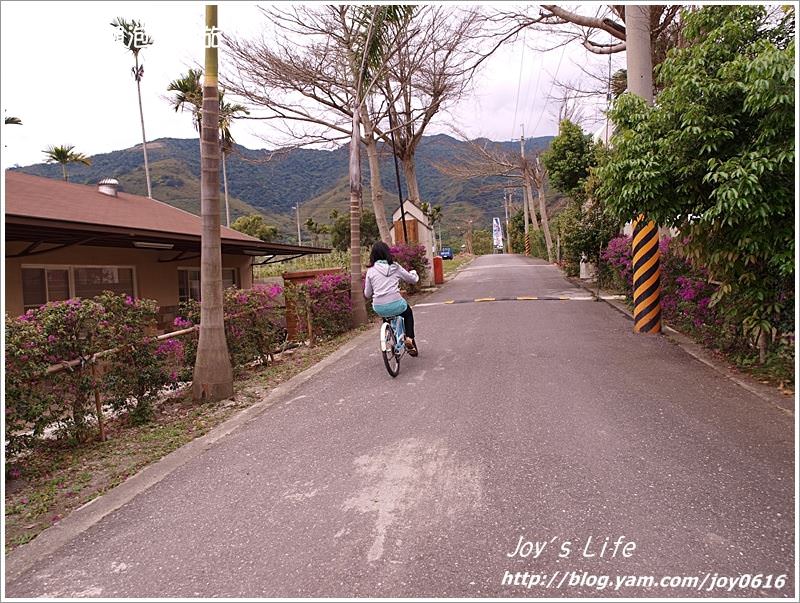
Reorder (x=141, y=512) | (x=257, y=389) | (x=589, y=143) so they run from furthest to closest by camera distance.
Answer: (x=589, y=143), (x=257, y=389), (x=141, y=512)

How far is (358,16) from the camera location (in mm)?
13242

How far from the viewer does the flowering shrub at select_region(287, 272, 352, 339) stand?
10008mm

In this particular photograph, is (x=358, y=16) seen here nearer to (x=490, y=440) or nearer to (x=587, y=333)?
(x=587, y=333)

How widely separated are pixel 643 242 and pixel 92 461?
8.93 m

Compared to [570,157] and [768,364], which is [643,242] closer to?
[768,364]

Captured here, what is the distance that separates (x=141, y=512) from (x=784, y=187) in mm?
5684

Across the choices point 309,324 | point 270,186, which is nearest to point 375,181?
point 309,324

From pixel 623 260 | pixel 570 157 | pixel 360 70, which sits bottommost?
pixel 623 260

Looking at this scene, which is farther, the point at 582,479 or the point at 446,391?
the point at 446,391

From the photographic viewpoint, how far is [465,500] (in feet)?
11.3

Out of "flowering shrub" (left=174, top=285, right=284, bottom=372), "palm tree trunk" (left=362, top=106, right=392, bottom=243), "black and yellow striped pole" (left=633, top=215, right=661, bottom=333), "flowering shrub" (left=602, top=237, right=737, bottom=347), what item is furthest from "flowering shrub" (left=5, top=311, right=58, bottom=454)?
"palm tree trunk" (left=362, top=106, right=392, bottom=243)

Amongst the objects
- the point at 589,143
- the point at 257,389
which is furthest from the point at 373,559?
the point at 589,143

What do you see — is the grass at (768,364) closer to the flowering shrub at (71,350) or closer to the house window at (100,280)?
the flowering shrub at (71,350)

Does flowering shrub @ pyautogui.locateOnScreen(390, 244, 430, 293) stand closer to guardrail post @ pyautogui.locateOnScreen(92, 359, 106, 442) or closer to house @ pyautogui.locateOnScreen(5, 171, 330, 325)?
house @ pyautogui.locateOnScreen(5, 171, 330, 325)
